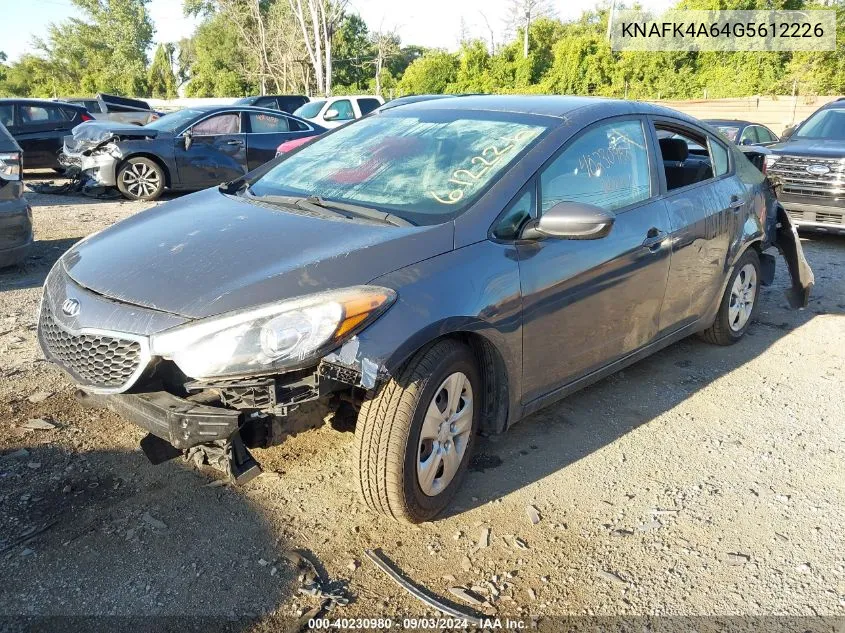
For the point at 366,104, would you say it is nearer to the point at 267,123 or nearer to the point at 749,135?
the point at 267,123

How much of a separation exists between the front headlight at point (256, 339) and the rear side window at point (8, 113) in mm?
13417

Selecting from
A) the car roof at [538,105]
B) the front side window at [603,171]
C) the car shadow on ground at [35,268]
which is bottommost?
the car shadow on ground at [35,268]

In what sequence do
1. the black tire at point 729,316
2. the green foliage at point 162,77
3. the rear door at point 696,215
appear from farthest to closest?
the green foliage at point 162,77
the black tire at point 729,316
the rear door at point 696,215

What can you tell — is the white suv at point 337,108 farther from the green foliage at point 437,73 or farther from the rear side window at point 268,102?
the green foliage at point 437,73

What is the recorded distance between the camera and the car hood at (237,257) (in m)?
2.63

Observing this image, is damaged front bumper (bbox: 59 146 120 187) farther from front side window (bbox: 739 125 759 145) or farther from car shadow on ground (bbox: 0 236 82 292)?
front side window (bbox: 739 125 759 145)

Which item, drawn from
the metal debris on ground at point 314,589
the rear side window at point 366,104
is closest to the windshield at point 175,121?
the rear side window at point 366,104

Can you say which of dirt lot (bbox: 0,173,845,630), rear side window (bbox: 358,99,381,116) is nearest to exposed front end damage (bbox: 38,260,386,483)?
dirt lot (bbox: 0,173,845,630)

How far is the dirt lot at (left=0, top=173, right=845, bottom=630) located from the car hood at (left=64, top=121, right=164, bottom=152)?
7.72 meters

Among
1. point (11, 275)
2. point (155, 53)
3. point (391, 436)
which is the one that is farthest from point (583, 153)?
point (155, 53)

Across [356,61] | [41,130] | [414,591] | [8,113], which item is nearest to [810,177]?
[414,591]

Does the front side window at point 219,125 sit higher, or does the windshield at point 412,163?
the windshield at point 412,163

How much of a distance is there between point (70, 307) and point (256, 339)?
881 millimetres

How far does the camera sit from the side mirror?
3.09m
